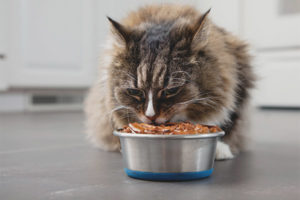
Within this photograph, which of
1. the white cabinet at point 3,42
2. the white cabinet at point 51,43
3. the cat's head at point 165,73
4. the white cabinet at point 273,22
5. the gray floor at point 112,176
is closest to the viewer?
the gray floor at point 112,176

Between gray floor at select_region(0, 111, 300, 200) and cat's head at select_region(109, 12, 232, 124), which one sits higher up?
cat's head at select_region(109, 12, 232, 124)

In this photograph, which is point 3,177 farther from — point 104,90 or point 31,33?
point 31,33

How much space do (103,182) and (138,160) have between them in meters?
0.12

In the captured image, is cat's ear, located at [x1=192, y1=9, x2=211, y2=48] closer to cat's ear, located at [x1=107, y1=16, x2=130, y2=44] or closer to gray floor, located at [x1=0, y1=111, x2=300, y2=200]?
cat's ear, located at [x1=107, y1=16, x2=130, y2=44]

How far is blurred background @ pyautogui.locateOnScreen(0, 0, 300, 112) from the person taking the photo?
409cm

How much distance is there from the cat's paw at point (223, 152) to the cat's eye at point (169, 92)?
0.36 metres

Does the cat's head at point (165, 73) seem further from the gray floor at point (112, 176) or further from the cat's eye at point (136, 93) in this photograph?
the gray floor at point (112, 176)

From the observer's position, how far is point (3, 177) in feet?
3.87

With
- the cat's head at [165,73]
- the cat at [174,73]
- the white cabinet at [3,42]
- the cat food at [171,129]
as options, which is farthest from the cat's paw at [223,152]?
the white cabinet at [3,42]

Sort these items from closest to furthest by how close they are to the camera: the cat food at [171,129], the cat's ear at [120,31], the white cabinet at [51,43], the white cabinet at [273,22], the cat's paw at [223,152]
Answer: the cat food at [171,129] < the cat's ear at [120,31] < the cat's paw at [223,152] < the white cabinet at [51,43] < the white cabinet at [273,22]

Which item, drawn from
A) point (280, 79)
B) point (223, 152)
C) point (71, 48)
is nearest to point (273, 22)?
point (280, 79)

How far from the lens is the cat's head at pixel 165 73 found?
1245mm

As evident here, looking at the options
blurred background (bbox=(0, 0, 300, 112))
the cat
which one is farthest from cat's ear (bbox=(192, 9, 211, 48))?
blurred background (bbox=(0, 0, 300, 112))

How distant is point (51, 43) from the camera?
14.3 ft
